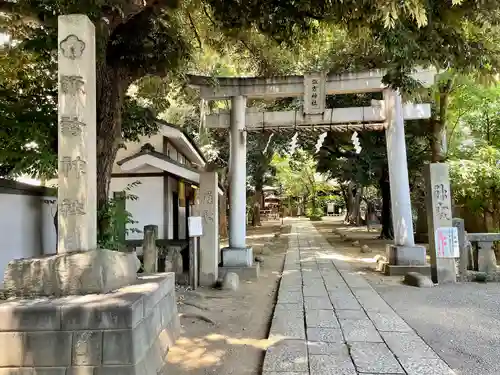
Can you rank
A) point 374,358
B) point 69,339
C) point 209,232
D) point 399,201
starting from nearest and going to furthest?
point 69,339 → point 374,358 → point 209,232 → point 399,201

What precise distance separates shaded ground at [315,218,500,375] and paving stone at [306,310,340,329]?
1048 millimetres

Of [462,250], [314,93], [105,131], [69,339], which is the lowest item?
[69,339]

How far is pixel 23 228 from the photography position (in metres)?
7.21

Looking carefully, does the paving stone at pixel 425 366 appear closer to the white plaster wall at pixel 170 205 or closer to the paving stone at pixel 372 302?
the paving stone at pixel 372 302

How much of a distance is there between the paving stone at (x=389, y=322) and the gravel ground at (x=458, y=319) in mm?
157

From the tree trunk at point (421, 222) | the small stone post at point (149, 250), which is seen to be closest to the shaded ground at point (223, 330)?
the small stone post at point (149, 250)

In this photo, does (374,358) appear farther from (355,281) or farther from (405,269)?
(405,269)

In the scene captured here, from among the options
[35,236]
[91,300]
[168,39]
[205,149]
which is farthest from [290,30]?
[205,149]

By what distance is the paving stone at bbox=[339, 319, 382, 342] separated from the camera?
190 inches

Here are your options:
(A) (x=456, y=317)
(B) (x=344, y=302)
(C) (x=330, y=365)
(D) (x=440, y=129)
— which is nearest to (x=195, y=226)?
(B) (x=344, y=302)

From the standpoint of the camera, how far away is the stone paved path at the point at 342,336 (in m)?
3.95

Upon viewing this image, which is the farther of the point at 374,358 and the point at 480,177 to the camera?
the point at 480,177

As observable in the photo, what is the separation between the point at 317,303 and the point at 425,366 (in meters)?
2.90

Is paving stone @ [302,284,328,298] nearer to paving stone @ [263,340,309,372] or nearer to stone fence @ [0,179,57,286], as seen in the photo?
paving stone @ [263,340,309,372]
